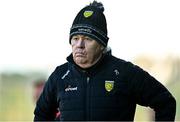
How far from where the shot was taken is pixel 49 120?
19.3 ft

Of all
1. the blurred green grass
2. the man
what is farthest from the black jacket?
the blurred green grass

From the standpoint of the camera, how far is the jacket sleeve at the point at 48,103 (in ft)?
18.6

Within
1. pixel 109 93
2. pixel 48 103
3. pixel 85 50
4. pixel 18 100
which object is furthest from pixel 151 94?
pixel 18 100

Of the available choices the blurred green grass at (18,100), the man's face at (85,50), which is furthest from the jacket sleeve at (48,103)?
the blurred green grass at (18,100)

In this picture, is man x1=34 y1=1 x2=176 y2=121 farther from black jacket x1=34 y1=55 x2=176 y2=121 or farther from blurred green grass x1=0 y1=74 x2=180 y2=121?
blurred green grass x1=0 y1=74 x2=180 y2=121

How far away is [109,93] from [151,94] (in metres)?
0.32

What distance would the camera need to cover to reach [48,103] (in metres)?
5.75

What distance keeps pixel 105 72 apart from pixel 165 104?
1.63 ft

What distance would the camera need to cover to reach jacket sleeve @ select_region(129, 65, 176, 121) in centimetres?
548

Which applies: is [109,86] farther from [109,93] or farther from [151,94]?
[151,94]

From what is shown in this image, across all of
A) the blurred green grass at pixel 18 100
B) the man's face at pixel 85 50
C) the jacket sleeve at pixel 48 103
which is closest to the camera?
the man's face at pixel 85 50

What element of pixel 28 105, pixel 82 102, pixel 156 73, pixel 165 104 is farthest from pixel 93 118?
pixel 28 105

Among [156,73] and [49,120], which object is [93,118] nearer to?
[49,120]

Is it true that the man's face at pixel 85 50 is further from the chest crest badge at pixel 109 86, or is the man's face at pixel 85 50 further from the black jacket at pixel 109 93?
the chest crest badge at pixel 109 86
